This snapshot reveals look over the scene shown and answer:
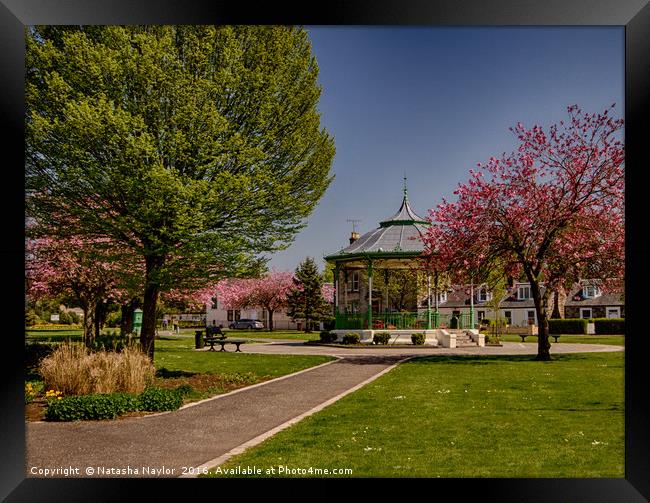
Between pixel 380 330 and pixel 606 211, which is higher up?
pixel 606 211

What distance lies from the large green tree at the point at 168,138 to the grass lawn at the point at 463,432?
4750mm

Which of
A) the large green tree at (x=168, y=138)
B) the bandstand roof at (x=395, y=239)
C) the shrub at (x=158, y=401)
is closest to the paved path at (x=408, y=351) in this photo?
the bandstand roof at (x=395, y=239)

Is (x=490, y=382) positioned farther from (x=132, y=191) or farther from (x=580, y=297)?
(x=580, y=297)

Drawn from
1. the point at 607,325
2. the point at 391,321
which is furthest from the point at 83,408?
the point at 607,325

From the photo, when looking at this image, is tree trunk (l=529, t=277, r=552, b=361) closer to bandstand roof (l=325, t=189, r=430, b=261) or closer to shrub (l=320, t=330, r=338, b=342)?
bandstand roof (l=325, t=189, r=430, b=261)

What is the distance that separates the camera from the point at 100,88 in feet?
41.0

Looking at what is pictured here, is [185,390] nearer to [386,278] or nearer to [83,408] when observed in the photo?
[83,408]

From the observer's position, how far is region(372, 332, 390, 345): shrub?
2888cm

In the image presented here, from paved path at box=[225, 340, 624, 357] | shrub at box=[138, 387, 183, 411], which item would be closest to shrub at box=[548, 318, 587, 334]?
paved path at box=[225, 340, 624, 357]

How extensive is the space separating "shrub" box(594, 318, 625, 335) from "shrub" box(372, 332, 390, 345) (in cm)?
2437
